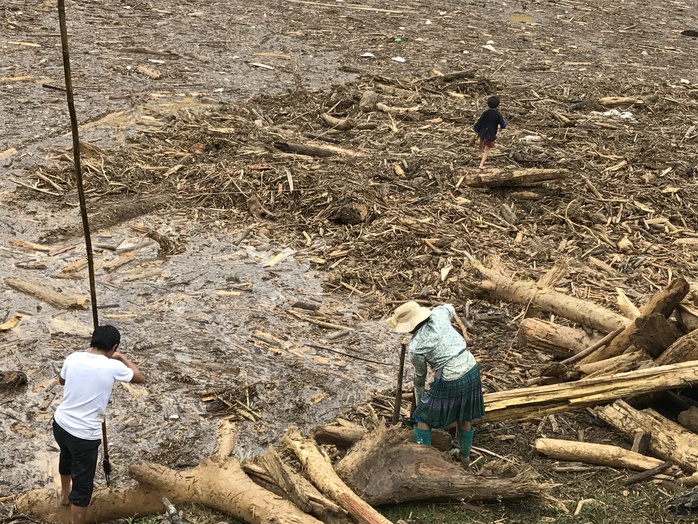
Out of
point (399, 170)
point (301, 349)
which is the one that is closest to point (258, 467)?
point (301, 349)

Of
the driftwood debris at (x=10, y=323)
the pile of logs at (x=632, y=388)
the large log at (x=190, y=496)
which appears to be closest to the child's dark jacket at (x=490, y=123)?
the pile of logs at (x=632, y=388)

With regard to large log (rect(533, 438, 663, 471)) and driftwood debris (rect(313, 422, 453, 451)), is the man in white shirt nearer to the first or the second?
driftwood debris (rect(313, 422, 453, 451))

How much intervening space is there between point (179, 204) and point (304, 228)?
1804mm

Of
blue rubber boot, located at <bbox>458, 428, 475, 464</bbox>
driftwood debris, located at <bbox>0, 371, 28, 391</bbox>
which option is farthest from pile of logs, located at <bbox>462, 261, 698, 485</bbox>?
driftwood debris, located at <bbox>0, 371, 28, 391</bbox>

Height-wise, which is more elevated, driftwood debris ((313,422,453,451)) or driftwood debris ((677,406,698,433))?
driftwood debris ((677,406,698,433))

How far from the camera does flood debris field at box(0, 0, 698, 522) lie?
6.57 m

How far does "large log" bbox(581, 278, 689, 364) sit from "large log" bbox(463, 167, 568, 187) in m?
4.20

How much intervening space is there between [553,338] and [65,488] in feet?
13.9

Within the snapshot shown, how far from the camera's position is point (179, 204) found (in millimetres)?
10281

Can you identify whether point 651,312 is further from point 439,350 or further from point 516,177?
point 516,177

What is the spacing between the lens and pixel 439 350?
213 inches

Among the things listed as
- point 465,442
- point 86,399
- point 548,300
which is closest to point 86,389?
point 86,399

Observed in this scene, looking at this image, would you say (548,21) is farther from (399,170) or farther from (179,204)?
(179,204)

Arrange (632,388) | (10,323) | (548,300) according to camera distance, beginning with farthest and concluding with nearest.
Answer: (548,300) → (10,323) → (632,388)
